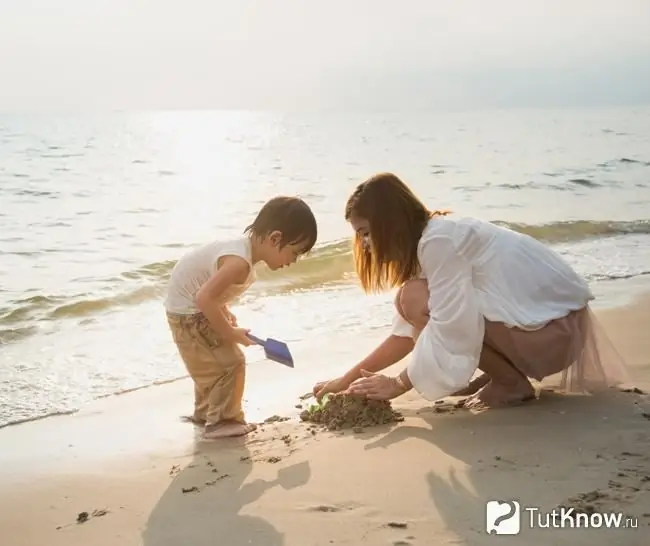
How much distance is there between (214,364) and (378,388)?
73 cm

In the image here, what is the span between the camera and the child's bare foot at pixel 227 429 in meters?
3.38

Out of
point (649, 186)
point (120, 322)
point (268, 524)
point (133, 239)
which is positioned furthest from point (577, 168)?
point (268, 524)

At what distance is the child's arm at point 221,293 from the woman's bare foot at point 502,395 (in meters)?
0.99

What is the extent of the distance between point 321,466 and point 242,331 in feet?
2.60

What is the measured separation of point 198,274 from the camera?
3.53m

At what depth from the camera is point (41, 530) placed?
2.59 meters

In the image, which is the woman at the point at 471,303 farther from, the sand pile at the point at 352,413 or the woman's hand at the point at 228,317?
the woman's hand at the point at 228,317

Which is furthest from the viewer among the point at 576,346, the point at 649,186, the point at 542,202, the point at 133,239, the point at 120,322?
the point at 649,186

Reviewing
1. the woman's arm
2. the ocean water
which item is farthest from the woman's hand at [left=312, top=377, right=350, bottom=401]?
the ocean water

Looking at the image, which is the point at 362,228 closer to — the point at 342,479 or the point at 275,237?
the point at 275,237

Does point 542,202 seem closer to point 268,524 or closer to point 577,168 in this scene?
point 577,168

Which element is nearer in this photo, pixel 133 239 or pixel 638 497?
pixel 638 497

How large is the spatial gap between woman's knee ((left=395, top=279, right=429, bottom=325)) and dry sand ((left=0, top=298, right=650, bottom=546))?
0.40 metres

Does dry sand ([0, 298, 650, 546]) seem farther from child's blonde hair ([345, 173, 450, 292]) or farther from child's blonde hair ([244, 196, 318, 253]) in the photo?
child's blonde hair ([244, 196, 318, 253])
